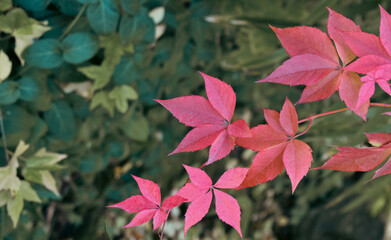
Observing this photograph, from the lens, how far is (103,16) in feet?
2.81

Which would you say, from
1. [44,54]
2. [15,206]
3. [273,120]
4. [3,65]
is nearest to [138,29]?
[44,54]

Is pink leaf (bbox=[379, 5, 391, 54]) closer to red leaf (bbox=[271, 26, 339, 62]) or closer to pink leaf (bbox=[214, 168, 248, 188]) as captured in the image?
red leaf (bbox=[271, 26, 339, 62])

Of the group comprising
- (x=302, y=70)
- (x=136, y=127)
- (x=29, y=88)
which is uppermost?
(x=302, y=70)

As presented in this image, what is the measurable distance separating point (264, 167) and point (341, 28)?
0.58ft

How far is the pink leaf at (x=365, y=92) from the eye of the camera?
0.43 m

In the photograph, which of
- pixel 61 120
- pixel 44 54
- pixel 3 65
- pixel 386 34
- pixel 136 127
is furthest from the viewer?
pixel 136 127

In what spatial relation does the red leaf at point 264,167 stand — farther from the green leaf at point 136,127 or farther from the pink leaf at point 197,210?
the green leaf at point 136,127

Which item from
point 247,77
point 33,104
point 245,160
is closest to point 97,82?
point 33,104

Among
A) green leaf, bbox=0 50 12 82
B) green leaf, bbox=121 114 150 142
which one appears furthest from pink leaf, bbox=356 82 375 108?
green leaf, bbox=121 114 150 142

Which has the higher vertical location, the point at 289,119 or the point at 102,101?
the point at 289,119

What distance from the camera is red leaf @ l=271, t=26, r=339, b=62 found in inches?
17.4

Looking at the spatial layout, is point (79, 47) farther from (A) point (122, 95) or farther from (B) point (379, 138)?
(B) point (379, 138)

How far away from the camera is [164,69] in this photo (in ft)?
3.89

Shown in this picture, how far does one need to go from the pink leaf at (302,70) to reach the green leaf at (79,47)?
0.54m
